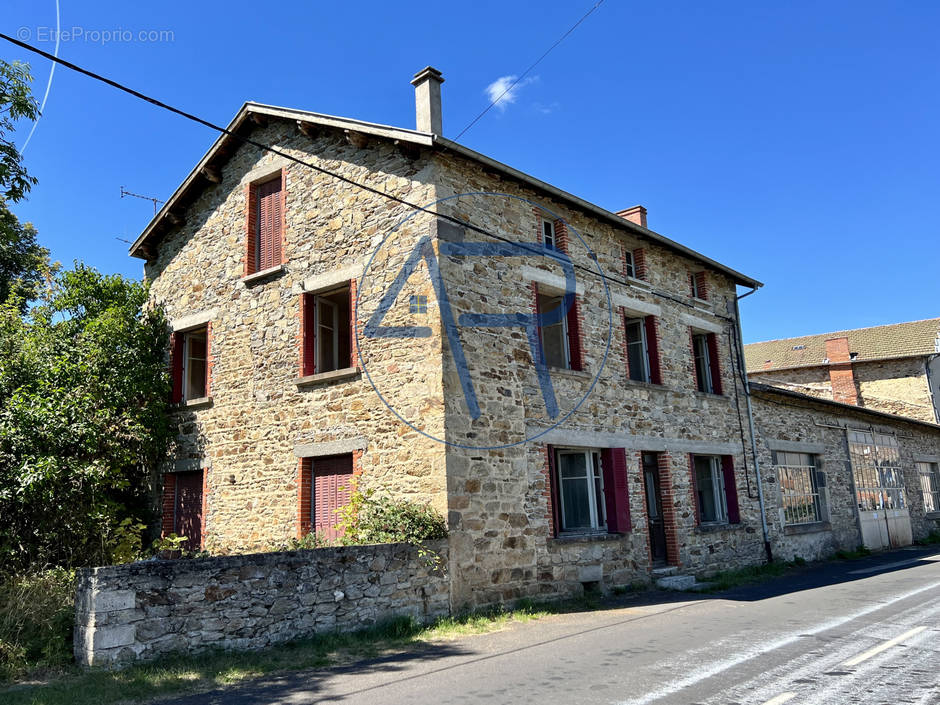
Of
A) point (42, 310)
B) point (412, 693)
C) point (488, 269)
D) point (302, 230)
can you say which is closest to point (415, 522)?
point (412, 693)

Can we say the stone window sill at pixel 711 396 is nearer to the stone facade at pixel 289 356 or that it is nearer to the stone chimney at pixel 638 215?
the stone chimney at pixel 638 215

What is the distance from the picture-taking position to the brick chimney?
28.5m

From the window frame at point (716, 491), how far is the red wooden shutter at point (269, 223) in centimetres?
902

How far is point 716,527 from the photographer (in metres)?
13.6

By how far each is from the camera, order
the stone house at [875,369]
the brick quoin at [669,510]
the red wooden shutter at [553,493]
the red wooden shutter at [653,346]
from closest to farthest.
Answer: the red wooden shutter at [553,493] < the brick quoin at [669,510] < the red wooden shutter at [653,346] < the stone house at [875,369]

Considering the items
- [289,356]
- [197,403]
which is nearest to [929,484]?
[289,356]

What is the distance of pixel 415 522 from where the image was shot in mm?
8633

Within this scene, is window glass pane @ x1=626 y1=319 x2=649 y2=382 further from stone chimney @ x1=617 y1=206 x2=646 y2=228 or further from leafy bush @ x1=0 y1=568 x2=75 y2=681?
leafy bush @ x1=0 y1=568 x2=75 y2=681

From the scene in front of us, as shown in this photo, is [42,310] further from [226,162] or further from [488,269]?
[488,269]

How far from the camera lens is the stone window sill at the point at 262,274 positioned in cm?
1168

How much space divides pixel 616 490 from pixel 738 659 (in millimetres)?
5397

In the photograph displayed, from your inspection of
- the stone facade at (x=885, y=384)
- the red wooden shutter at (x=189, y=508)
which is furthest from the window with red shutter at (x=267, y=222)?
the stone facade at (x=885, y=384)

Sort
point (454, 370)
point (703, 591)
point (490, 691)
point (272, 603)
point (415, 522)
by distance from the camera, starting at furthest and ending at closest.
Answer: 1. point (703, 591)
2. point (454, 370)
3. point (415, 522)
4. point (272, 603)
5. point (490, 691)

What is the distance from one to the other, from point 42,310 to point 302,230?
5036 millimetres
